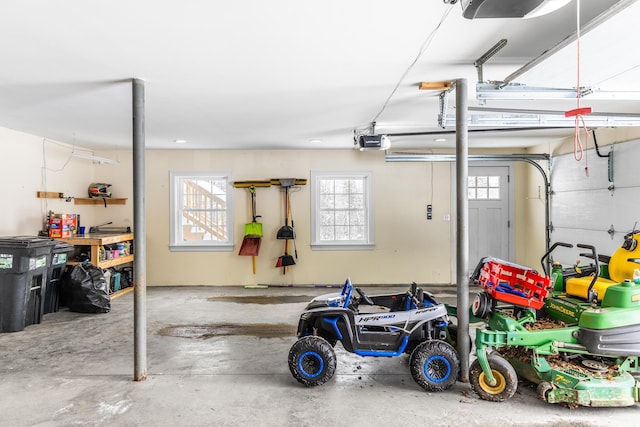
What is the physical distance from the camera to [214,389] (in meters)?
2.96

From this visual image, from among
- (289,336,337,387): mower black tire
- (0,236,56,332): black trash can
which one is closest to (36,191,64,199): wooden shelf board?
(0,236,56,332): black trash can

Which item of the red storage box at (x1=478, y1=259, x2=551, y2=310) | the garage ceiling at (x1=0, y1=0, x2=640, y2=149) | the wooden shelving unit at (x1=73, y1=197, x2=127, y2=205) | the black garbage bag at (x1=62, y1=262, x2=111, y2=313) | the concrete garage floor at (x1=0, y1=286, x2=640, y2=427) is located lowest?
the concrete garage floor at (x1=0, y1=286, x2=640, y2=427)

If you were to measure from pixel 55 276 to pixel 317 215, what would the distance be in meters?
3.98

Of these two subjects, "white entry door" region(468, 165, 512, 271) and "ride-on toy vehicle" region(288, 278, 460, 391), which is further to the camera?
"white entry door" region(468, 165, 512, 271)

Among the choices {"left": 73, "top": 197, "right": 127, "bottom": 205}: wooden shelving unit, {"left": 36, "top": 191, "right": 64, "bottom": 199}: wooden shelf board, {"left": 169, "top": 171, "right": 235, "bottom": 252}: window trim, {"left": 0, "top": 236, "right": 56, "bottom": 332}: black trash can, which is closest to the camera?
{"left": 0, "top": 236, "right": 56, "bottom": 332}: black trash can

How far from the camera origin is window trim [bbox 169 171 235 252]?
22.7 feet

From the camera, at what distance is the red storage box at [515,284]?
9.62 ft

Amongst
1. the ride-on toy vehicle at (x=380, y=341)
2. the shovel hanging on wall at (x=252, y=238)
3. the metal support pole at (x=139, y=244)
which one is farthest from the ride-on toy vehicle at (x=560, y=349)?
the shovel hanging on wall at (x=252, y=238)

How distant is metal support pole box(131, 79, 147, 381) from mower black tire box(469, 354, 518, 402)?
8.38 ft

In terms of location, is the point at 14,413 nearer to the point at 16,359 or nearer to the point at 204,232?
the point at 16,359

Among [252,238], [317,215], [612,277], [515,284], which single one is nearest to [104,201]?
[252,238]

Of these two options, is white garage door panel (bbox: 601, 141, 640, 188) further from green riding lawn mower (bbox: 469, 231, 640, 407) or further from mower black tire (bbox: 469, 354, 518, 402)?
mower black tire (bbox: 469, 354, 518, 402)

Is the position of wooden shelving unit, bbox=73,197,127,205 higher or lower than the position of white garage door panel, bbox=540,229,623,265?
higher

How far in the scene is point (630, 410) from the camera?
265cm
